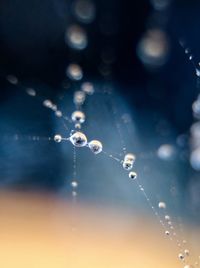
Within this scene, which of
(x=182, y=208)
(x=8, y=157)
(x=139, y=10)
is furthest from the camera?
(x=182, y=208)

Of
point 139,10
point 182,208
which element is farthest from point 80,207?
point 139,10

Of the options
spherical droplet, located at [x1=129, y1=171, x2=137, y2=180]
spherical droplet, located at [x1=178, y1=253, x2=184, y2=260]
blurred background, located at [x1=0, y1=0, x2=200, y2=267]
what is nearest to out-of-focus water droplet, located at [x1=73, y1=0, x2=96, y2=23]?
blurred background, located at [x1=0, y1=0, x2=200, y2=267]

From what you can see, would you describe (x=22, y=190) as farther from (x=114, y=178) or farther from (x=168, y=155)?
(x=168, y=155)

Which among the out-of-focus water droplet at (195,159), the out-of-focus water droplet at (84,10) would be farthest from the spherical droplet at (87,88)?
the out-of-focus water droplet at (195,159)

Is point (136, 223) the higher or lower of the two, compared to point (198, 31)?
lower

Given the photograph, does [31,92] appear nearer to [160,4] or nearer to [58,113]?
[58,113]

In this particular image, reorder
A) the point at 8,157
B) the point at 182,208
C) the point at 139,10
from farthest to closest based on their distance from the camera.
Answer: the point at 182,208 → the point at 8,157 → the point at 139,10

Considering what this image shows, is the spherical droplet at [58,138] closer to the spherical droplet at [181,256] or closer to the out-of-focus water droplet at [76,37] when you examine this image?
the out-of-focus water droplet at [76,37]
